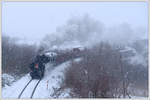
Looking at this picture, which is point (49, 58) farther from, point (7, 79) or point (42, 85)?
point (7, 79)

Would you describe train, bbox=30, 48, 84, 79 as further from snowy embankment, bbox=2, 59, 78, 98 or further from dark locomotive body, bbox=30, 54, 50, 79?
snowy embankment, bbox=2, 59, 78, 98

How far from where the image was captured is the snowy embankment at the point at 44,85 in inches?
208

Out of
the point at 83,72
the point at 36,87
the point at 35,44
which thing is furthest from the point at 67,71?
the point at 35,44

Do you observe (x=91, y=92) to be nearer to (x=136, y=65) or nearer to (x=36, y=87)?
(x=36, y=87)

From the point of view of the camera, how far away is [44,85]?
618 centimetres

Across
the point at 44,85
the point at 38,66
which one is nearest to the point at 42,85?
the point at 44,85

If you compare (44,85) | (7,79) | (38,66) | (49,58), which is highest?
(49,58)

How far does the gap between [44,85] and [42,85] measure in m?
0.08

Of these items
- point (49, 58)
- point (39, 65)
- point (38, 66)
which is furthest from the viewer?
point (49, 58)

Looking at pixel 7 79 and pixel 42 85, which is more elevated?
pixel 7 79

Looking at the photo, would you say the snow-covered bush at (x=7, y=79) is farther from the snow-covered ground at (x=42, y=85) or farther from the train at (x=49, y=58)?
the train at (x=49, y=58)

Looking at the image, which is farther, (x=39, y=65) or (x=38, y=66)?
(x=39, y=65)

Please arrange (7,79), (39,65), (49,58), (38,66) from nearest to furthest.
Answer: (7,79) < (38,66) < (39,65) < (49,58)

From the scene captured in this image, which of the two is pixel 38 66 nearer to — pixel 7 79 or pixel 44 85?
pixel 44 85
